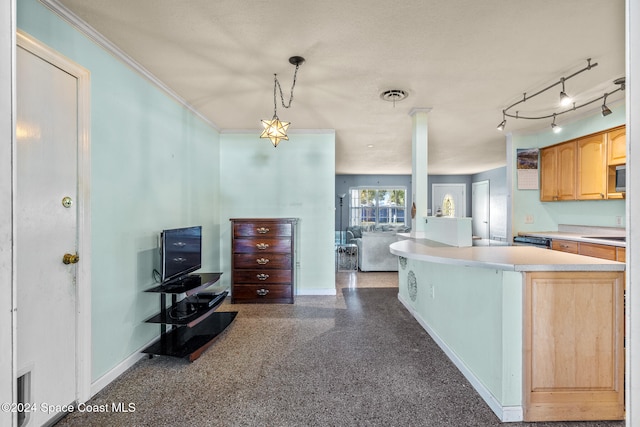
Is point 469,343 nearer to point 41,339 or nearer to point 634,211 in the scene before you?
point 634,211

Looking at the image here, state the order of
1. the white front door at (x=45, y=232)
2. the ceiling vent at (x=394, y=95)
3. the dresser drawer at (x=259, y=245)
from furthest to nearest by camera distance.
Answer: the dresser drawer at (x=259, y=245), the ceiling vent at (x=394, y=95), the white front door at (x=45, y=232)

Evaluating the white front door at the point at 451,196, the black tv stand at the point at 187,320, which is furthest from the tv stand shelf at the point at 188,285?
the white front door at the point at 451,196

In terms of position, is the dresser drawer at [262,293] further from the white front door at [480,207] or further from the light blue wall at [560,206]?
the white front door at [480,207]

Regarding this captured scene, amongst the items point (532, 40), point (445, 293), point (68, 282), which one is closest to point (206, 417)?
point (68, 282)

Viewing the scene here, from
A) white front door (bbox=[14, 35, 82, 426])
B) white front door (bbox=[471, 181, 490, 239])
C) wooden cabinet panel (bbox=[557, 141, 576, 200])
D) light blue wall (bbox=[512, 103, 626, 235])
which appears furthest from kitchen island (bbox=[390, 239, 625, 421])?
white front door (bbox=[471, 181, 490, 239])

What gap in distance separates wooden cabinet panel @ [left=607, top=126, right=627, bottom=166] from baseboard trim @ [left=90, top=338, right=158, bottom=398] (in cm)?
517

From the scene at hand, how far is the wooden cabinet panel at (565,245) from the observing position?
344 cm

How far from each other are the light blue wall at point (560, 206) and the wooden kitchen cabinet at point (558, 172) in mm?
108

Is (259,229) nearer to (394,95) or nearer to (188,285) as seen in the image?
(188,285)

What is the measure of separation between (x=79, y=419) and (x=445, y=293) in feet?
8.80

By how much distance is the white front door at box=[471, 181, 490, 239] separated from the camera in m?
8.61

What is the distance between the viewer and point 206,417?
1.70 metres

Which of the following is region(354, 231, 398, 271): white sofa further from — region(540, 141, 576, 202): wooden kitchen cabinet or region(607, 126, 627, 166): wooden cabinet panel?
region(607, 126, 627, 166): wooden cabinet panel

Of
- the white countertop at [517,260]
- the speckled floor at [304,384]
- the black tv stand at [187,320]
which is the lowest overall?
the speckled floor at [304,384]
